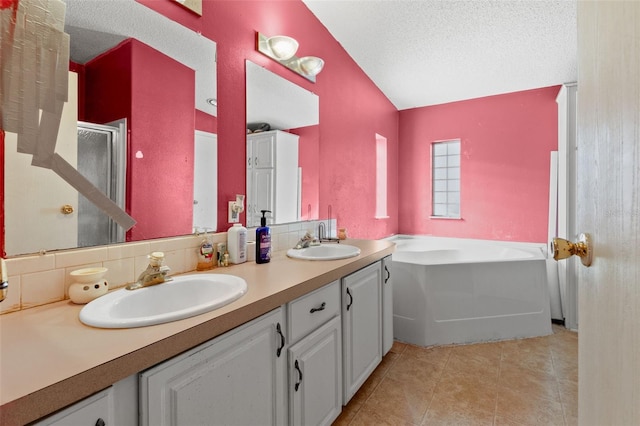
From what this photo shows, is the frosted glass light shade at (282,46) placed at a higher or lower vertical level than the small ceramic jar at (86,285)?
higher

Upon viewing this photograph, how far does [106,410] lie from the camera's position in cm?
62

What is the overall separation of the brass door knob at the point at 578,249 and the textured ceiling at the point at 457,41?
2.12 m

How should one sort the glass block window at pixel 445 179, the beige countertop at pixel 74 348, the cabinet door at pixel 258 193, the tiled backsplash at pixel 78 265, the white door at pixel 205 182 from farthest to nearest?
the glass block window at pixel 445 179
the cabinet door at pixel 258 193
the white door at pixel 205 182
the tiled backsplash at pixel 78 265
the beige countertop at pixel 74 348

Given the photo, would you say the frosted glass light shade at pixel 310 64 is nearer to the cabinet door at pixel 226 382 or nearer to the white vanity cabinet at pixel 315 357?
the white vanity cabinet at pixel 315 357

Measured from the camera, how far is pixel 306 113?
227 cm

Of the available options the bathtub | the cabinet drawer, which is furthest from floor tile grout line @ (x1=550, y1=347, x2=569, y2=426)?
the cabinet drawer

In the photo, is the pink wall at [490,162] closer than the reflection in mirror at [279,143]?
No

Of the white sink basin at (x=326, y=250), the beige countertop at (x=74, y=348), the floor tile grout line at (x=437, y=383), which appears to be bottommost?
the floor tile grout line at (x=437, y=383)

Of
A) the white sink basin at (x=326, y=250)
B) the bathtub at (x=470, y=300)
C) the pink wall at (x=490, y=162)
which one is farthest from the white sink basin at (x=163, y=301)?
the pink wall at (x=490, y=162)

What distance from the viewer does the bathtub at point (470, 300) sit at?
8.11 feet

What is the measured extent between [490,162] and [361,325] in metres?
2.90

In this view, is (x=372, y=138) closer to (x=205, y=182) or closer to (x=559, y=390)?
(x=205, y=182)

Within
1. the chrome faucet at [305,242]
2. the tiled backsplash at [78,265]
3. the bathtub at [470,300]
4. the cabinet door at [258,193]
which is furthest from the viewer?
the bathtub at [470,300]

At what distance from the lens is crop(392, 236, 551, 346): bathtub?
2.47 m
